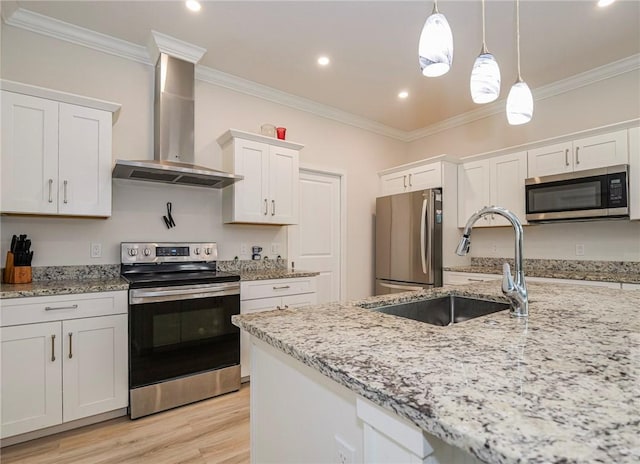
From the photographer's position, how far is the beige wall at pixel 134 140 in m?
2.44

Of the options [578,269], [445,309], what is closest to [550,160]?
[578,269]

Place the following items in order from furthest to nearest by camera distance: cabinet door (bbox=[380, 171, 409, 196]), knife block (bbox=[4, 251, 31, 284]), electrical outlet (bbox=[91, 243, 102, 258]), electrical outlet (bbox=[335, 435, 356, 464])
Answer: cabinet door (bbox=[380, 171, 409, 196])
electrical outlet (bbox=[91, 243, 102, 258])
knife block (bbox=[4, 251, 31, 284])
electrical outlet (bbox=[335, 435, 356, 464])

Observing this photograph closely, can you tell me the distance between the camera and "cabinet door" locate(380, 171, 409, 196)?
4160 mm

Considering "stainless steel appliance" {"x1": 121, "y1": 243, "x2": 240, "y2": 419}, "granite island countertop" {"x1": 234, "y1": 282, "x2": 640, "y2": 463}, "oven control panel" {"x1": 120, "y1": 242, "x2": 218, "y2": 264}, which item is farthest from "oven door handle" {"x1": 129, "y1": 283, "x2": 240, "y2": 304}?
"granite island countertop" {"x1": 234, "y1": 282, "x2": 640, "y2": 463}

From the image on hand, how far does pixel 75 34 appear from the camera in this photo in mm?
2561

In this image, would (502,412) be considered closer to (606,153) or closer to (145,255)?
(145,255)

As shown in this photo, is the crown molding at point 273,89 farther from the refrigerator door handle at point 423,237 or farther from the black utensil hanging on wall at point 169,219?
the refrigerator door handle at point 423,237

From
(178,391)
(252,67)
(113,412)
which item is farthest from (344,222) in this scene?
(113,412)

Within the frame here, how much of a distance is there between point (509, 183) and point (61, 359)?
4034 millimetres

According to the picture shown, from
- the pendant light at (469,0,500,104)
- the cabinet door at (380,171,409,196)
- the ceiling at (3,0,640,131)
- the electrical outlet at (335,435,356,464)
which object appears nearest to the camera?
the electrical outlet at (335,435,356,464)

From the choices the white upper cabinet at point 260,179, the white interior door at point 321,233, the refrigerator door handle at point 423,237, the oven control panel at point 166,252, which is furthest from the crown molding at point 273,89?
the oven control panel at point 166,252

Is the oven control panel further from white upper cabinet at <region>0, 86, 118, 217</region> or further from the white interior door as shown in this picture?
the white interior door

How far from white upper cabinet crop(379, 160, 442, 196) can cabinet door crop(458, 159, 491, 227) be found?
0.34m

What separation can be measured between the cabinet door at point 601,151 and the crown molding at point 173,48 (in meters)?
3.42
